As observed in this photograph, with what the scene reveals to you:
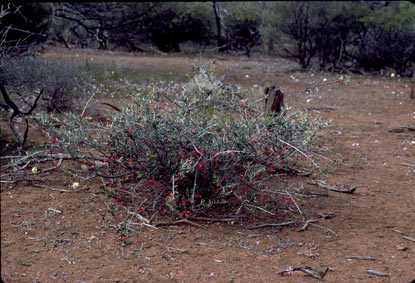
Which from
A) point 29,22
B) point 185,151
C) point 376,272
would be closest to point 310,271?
point 376,272

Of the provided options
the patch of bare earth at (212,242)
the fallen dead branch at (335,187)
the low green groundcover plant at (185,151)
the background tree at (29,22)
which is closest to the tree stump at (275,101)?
the patch of bare earth at (212,242)

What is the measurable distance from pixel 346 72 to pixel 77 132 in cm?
1245

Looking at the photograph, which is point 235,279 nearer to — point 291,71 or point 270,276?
point 270,276

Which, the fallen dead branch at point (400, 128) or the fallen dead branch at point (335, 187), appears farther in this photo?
the fallen dead branch at point (400, 128)

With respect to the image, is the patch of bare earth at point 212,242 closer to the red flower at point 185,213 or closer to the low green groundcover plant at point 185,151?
the red flower at point 185,213

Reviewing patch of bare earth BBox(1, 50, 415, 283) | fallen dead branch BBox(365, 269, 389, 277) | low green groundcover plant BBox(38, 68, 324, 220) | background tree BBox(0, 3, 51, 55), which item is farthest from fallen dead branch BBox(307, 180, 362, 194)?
background tree BBox(0, 3, 51, 55)

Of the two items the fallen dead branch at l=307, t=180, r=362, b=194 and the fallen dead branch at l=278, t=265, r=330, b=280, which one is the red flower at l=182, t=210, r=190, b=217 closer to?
the fallen dead branch at l=278, t=265, r=330, b=280

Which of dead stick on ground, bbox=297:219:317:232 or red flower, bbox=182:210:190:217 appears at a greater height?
red flower, bbox=182:210:190:217

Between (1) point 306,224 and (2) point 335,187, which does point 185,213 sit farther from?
(2) point 335,187

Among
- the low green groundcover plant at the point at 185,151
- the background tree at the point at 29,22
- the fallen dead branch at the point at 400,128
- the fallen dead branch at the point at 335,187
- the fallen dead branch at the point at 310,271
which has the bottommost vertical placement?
the fallen dead branch at the point at 400,128

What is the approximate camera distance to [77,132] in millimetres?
3932

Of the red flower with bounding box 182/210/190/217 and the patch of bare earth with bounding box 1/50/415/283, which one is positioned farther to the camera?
the red flower with bounding box 182/210/190/217

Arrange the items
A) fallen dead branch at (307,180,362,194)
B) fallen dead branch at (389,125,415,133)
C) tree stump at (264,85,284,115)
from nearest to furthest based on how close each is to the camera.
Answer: fallen dead branch at (307,180,362,194) < tree stump at (264,85,284,115) < fallen dead branch at (389,125,415,133)

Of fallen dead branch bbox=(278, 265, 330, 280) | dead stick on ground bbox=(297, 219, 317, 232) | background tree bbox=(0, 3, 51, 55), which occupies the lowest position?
dead stick on ground bbox=(297, 219, 317, 232)
